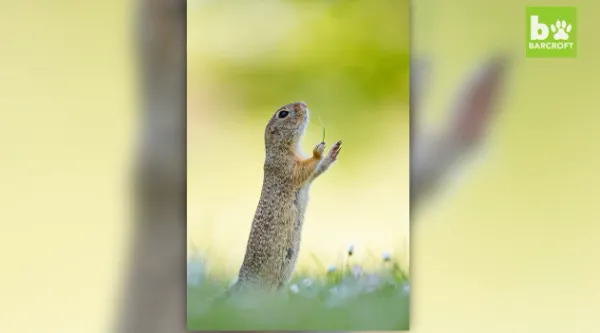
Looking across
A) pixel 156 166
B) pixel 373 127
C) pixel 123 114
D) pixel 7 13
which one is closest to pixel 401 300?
pixel 373 127

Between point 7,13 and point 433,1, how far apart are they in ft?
3.25

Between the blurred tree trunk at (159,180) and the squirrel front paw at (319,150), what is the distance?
0.30 metres

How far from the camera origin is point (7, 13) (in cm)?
108

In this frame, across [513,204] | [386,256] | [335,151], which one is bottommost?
[386,256]

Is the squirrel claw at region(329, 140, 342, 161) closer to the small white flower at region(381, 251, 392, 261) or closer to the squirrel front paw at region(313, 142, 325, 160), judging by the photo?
the squirrel front paw at region(313, 142, 325, 160)

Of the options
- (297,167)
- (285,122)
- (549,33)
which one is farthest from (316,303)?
(549,33)

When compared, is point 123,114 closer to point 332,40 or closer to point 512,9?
point 332,40

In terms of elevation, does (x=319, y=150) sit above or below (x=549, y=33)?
below

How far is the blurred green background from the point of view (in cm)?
106

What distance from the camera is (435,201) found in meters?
1.09

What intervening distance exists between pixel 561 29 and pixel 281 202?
2.53 ft

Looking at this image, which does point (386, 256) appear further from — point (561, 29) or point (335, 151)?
point (561, 29)

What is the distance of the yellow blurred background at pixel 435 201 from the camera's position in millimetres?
1069

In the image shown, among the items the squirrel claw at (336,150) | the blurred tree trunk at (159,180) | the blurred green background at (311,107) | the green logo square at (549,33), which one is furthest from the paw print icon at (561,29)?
the blurred tree trunk at (159,180)
